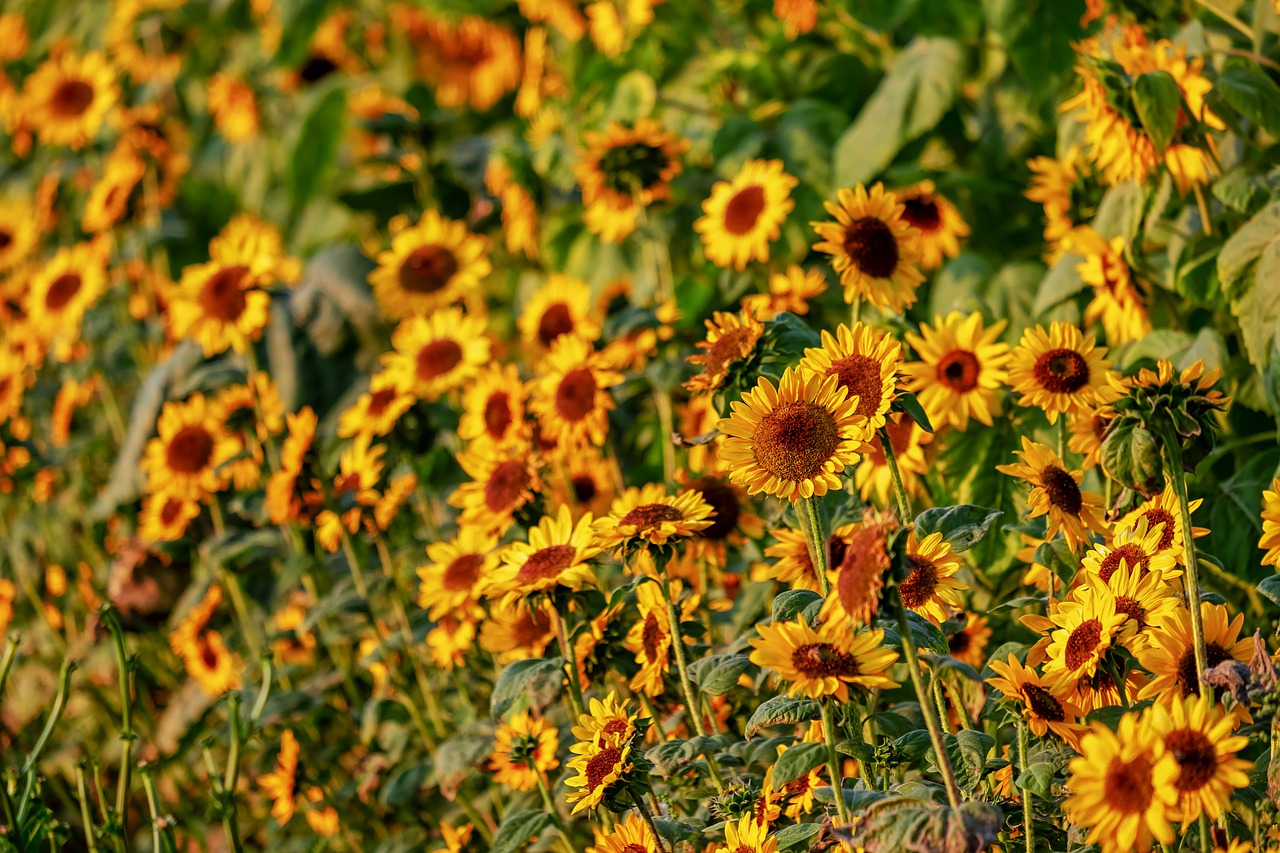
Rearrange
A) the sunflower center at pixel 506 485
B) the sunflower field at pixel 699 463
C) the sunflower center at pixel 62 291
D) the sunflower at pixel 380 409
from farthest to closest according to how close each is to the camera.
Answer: the sunflower center at pixel 62 291
the sunflower at pixel 380 409
the sunflower center at pixel 506 485
the sunflower field at pixel 699 463

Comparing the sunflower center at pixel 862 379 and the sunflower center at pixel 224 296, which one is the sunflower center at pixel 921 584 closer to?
the sunflower center at pixel 862 379

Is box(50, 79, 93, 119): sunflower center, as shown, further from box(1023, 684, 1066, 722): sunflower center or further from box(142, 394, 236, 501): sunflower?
box(1023, 684, 1066, 722): sunflower center

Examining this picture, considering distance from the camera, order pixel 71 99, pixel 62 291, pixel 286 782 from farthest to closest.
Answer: pixel 71 99 → pixel 62 291 → pixel 286 782

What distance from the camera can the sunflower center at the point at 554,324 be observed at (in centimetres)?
261

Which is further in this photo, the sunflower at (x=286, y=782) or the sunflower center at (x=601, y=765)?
the sunflower at (x=286, y=782)

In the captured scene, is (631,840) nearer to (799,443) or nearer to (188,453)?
(799,443)

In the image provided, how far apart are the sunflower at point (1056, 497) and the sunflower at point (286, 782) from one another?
1.42 metres

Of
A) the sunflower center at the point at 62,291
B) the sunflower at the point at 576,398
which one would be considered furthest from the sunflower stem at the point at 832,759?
the sunflower center at the point at 62,291

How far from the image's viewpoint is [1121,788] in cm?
115

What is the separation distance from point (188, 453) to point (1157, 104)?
6.40 ft

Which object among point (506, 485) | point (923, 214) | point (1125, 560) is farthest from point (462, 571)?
point (923, 214)

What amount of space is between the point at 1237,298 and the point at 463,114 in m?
3.53

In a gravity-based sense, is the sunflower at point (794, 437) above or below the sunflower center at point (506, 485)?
above

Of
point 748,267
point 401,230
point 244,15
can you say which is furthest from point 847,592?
point 244,15
